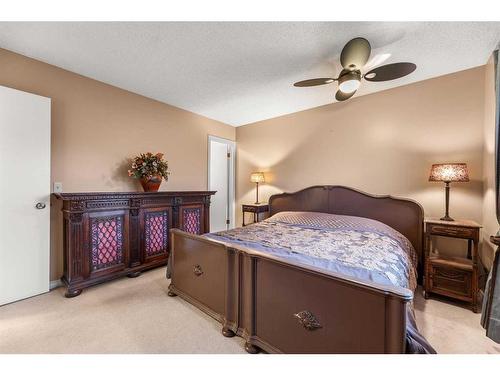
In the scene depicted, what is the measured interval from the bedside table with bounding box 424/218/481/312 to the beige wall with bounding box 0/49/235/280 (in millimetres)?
3421

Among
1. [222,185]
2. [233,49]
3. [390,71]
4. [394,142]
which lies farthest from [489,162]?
[222,185]

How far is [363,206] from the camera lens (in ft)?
9.37

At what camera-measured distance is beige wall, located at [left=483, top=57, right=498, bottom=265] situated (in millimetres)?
1966

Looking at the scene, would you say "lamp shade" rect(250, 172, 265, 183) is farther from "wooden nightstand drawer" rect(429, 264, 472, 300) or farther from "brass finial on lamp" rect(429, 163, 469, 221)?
"wooden nightstand drawer" rect(429, 264, 472, 300)

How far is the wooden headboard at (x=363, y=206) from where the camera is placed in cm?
250

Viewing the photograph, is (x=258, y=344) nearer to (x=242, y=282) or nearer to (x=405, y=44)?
(x=242, y=282)

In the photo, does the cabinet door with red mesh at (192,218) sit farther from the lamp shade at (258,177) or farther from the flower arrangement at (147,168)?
the lamp shade at (258,177)

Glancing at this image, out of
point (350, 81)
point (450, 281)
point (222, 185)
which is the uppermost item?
point (350, 81)

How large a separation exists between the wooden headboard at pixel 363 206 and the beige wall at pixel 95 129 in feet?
6.42

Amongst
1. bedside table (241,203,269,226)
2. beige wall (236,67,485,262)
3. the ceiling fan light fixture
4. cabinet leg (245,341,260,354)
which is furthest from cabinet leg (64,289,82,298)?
the ceiling fan light fixture

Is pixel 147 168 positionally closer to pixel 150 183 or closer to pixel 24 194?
pixel 150 183

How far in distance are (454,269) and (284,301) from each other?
1.91 metres
